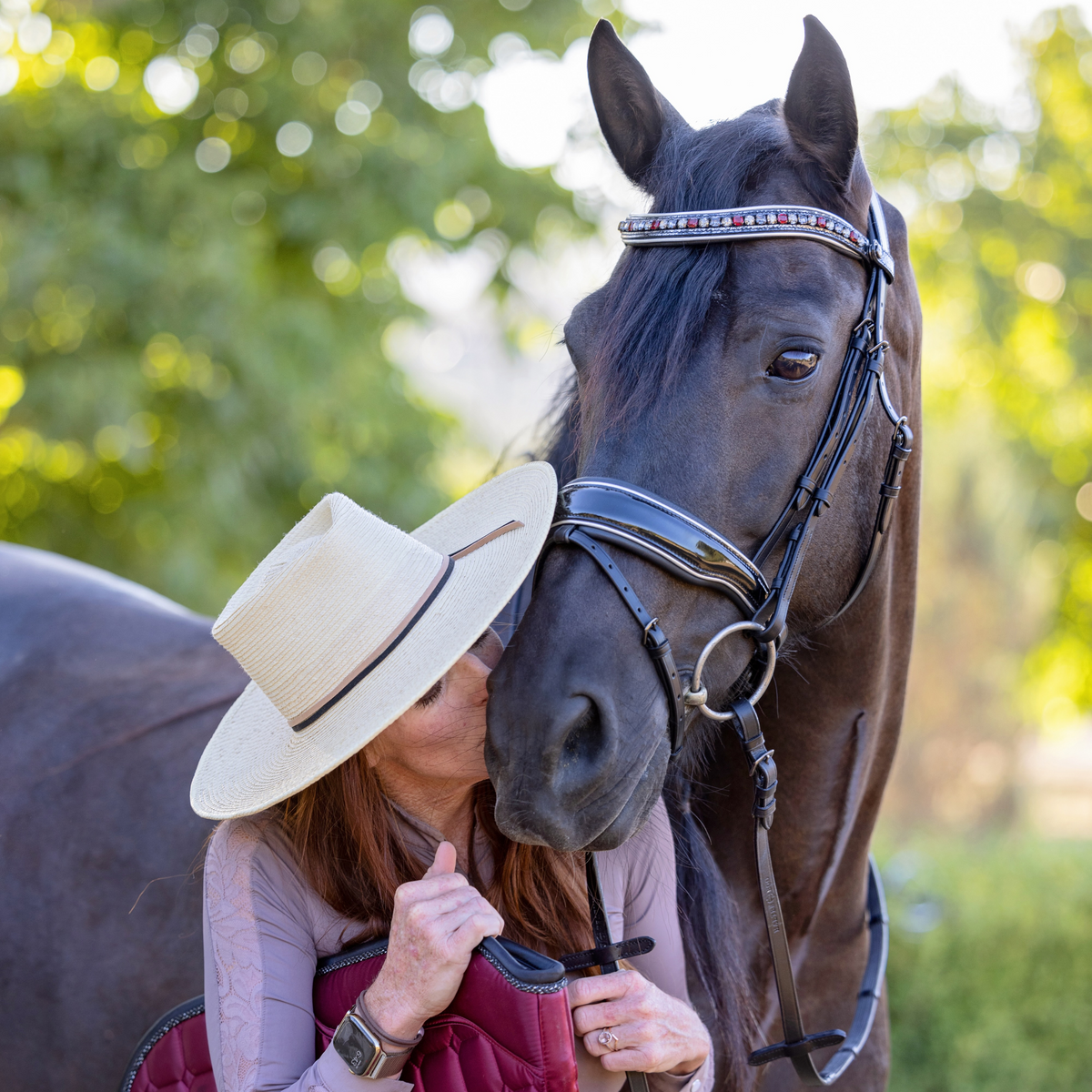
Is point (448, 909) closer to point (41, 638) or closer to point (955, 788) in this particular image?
point (41, 638)

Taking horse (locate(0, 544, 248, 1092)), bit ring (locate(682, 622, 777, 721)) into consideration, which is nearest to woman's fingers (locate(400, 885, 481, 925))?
bit ring (locate(682, 622, 777, 721))

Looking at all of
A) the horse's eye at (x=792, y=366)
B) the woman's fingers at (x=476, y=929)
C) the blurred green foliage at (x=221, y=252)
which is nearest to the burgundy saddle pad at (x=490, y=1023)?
the woman's fingers at (x=476, y=929)

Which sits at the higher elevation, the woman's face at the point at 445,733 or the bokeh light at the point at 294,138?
the bokeh light at the point at 294,138

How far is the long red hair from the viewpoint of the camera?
1.44 m

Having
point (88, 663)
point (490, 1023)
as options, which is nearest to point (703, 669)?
point (490, 1023)

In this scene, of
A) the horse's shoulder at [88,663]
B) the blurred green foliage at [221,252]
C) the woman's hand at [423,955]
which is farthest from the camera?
the blurred green foliage at [221,252]

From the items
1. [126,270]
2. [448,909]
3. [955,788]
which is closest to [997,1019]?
[955,788]

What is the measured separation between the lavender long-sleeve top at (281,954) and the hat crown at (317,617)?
0.75ft

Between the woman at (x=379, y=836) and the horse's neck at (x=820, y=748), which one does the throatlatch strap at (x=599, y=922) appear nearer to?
the woman at (x=379, y=836)

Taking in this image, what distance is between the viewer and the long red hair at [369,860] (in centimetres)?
144

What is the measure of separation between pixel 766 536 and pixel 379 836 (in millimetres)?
737

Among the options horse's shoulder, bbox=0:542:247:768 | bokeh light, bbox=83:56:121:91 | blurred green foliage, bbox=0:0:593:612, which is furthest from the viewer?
bokeh light, bbox=83:56:121:91

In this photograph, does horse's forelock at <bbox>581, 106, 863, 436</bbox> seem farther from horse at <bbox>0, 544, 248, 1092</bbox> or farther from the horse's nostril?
horse at <bbox>0, 544, 248, 1092</bbox>

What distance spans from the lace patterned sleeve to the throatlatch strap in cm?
34
